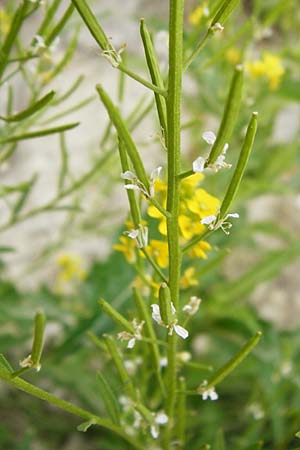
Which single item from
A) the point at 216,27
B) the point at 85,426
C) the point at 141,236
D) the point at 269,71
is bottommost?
the point at 85,426

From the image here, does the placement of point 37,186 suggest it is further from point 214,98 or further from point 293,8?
point 293,8

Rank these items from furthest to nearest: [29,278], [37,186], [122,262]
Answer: [37,186], [29,278], [122,262]

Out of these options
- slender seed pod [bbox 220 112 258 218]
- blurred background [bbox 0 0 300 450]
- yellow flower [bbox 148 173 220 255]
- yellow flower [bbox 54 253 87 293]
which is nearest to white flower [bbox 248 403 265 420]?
blurred background [bbox 0 0 300 450]

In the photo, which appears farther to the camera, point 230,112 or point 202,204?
point 202,204

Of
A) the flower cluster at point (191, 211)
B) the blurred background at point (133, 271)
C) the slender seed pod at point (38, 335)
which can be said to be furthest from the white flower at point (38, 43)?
the slender seed pod at point (38, 335)

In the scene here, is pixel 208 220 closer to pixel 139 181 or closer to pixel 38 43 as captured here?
pixel 139 181

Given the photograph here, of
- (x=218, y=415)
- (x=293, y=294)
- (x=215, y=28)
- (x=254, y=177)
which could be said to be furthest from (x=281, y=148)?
(x=215, y=28)

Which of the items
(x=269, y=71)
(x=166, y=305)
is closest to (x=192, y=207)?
(x=166, y=305)
